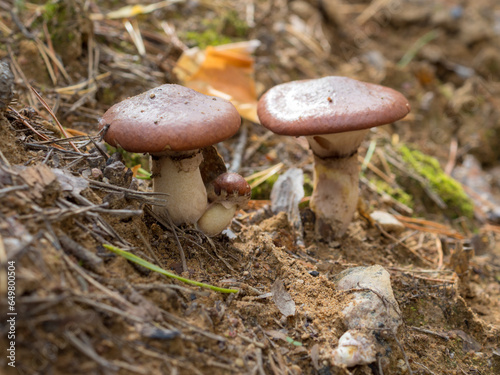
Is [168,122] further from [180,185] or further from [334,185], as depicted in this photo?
[334,185]

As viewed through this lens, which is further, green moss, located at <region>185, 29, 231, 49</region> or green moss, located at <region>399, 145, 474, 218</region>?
green moss, located at <region>185, 29, 231, 49</region>

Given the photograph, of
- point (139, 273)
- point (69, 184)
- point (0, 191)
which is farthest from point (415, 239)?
point (0, 191)

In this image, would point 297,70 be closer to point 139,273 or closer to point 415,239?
point 415,239

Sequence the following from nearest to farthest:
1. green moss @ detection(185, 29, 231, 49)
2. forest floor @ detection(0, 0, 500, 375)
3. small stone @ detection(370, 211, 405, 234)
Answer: forest floor @ detection(0, 0, 500, 375) → small stone @ detection(370, 211, 405, 234) → green moss @ detection(185, 29, 231, 49)

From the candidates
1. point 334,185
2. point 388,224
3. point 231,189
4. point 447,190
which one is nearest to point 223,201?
point 231,189

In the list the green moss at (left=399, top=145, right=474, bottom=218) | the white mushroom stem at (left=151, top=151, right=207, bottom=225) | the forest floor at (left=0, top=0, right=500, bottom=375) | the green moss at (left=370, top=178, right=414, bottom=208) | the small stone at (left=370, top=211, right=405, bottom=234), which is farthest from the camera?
the green moss at (left=399, top=145, right=474, bottom=218)

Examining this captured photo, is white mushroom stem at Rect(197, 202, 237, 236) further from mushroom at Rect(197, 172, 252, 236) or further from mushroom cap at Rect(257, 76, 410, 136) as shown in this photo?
mushroom cap at Rect(257, 76, 410, 136)

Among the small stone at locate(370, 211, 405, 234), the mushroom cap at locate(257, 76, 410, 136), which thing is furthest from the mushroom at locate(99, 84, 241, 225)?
the small stone at locate(370, 211, 405, 234)
